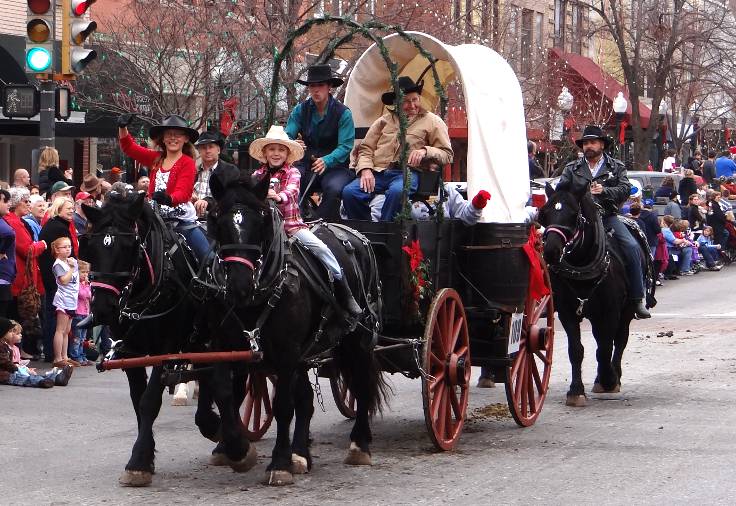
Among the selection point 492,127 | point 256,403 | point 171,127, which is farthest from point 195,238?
point 492,127

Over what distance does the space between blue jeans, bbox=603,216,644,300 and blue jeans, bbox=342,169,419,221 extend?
11.1 ft

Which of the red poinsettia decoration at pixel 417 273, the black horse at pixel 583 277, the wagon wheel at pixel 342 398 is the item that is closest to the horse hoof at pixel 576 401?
the black horse at pixel 583 277

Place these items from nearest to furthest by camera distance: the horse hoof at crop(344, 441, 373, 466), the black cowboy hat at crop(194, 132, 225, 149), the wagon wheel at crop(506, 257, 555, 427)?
the horse hoof at crop(344, 441, 373, 466) → the black cowboy hat at crop(194, 132, 225, 149) → the wagon wheel at crop(506, 257, 555, 427)

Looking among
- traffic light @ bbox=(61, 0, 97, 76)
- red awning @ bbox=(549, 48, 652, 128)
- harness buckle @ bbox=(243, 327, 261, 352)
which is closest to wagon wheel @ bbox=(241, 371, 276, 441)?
harness buckle @ bbox=(243, 327, 261, 352)

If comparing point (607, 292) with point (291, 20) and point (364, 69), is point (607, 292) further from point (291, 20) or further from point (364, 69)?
point (291, 20)

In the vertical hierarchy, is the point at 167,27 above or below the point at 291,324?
above

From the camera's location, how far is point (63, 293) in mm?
13891

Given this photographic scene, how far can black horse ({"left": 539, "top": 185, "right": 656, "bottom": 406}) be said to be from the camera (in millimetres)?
11469

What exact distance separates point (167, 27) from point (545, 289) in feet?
39.0

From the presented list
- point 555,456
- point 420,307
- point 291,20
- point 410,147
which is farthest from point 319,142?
point 291,20

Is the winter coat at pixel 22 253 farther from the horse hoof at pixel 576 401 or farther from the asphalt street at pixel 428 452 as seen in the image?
the horse hoof at pixel 576 401

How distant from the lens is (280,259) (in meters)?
7.96

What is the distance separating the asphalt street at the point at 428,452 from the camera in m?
7.86

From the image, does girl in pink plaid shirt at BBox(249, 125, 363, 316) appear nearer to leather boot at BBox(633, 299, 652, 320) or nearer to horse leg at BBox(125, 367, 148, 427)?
horse leg at BBox(125, 367, 148, 427)
